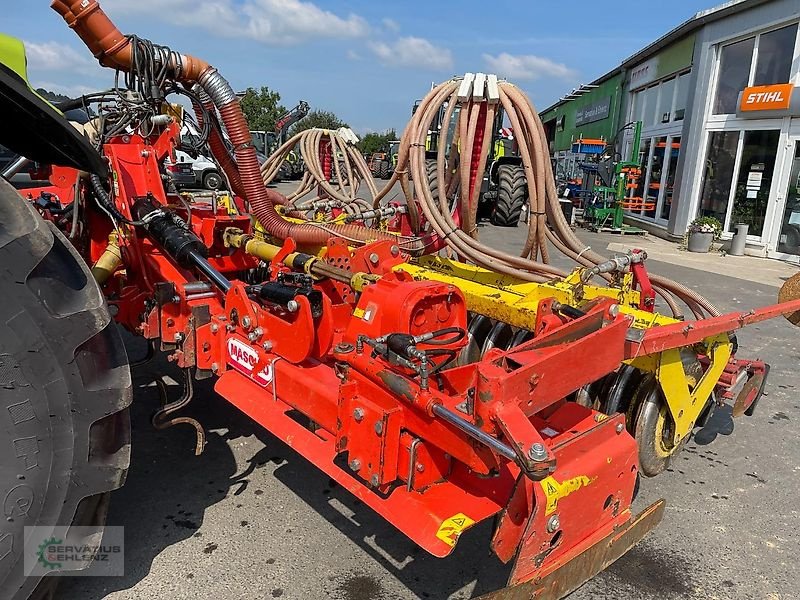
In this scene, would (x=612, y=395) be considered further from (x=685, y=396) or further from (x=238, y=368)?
(x=238, y=368)

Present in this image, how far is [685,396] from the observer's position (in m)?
2.75

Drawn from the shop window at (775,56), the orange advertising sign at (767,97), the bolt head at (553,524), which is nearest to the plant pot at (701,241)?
the orange advertising sign at (767,97)

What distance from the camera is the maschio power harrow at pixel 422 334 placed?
1.84 meters

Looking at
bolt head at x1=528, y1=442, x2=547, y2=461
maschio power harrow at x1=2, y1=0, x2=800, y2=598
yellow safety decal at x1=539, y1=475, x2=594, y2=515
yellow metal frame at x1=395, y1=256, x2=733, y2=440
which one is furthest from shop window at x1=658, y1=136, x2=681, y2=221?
bolt head at x1=528, y1=442, x2=547, y2=461

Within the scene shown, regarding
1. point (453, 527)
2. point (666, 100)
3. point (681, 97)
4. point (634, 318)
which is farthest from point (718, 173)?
point (453, 527)

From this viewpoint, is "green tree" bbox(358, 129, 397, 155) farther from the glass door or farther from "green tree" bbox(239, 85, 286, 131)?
the glass door

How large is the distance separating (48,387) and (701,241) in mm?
12041

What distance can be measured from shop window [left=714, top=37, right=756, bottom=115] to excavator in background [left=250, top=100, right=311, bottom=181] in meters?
8.44

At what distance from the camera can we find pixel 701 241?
38.2 ft

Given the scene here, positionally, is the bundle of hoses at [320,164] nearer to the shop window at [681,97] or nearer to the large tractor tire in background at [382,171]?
the shop window at [681,97]

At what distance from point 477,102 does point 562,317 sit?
1.91 meters

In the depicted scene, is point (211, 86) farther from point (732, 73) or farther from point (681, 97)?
point (681, 97)

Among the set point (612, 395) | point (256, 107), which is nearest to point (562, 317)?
point (612, 395)

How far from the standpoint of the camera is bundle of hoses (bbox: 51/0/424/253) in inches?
123
